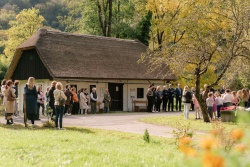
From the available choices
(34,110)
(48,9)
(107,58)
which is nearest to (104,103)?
(107,58)

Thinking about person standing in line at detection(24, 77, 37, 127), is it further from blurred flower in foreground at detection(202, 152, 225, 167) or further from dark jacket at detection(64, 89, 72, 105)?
blurred flower in foreground at detection(202, 152, 225, 167)

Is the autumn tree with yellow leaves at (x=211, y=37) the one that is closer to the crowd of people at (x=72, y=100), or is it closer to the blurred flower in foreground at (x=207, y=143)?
the crowd of people at (x=72, y=100)

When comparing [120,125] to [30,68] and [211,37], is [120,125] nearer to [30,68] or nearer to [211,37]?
[211,37]

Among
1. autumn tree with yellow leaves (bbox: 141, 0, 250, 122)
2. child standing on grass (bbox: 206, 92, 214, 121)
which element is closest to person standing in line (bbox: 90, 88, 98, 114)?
autumn tree with yellow leaves (bbox: 141, 0, 250, 122)

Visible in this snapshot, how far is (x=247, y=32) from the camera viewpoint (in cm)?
1847

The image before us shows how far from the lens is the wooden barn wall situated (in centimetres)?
2862

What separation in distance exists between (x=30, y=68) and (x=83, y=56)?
14.6 ft

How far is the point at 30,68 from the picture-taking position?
30.4 m

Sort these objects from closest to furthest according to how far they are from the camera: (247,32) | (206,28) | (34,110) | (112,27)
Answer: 1. (34,110)
2. (247,32)
3. (206,28)
4. (112,27)

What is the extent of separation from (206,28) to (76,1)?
33.3 m

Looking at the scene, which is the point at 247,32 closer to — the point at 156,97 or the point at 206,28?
the point at 206,28

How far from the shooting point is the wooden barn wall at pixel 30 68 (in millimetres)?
28625

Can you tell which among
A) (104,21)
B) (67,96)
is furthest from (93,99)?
(104,21)

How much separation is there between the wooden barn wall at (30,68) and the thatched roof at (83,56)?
54 cm
